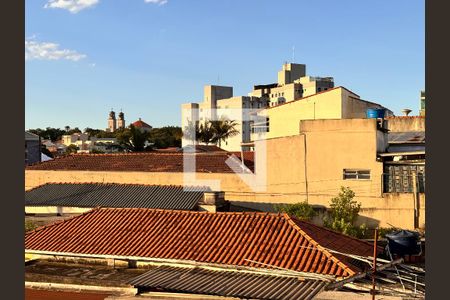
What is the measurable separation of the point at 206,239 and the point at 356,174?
13.6 m

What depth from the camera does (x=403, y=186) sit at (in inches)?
995

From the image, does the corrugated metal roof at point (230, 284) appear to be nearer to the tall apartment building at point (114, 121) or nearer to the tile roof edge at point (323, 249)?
the tile roof edge at point (323, 249)

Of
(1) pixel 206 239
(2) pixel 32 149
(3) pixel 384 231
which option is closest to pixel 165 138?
(2) pixel 32 149

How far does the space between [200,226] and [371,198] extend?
12988 mm

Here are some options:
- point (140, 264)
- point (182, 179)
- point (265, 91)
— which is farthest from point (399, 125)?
point (265, 91)

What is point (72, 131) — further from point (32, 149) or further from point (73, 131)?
point (32, 149)

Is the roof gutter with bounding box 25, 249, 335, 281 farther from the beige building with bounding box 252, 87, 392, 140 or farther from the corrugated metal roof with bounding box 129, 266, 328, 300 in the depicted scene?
the beige building with bounding box 252, 87, 392, 140

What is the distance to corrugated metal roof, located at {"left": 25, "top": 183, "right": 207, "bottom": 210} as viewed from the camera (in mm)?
24719

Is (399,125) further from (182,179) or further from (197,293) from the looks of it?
(197,293)

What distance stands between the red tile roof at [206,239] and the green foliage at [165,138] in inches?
2530

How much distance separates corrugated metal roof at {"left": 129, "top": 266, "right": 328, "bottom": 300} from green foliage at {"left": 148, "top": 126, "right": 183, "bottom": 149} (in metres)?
68.8

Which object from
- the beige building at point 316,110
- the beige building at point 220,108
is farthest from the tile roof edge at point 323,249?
the beige building at point 220,108

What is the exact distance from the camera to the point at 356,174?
25938 millimetres

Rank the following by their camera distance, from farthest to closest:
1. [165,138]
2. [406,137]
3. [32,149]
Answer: [165,138] → [32,149] → [406,137]
